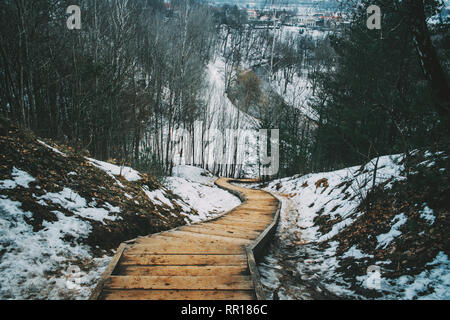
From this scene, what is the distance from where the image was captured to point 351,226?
4.16 m

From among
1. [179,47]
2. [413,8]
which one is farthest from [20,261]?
[179,47]

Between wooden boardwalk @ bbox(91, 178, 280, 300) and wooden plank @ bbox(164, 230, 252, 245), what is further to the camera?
wooden plank @ bbox(164, 230, 252, 245)

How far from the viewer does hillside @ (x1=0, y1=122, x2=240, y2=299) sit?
2.18 m

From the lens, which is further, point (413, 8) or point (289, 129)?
point (289, 129)

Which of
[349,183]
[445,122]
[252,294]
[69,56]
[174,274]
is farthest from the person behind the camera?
[69,56]

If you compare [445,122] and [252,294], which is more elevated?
[445,122]

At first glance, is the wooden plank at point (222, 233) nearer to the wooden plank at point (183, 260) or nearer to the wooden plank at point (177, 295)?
the wooden plank at point (183, 260)

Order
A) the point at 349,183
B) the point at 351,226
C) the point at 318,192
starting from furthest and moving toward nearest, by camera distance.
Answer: the point at 318,192 < the point at 349,183 < the point at 351,226

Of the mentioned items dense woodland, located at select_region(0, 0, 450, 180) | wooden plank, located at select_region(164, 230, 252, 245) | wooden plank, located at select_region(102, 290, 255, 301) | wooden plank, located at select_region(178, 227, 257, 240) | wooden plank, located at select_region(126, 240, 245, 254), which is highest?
dense woodland, located at select_region(0, 0, 450, 180)

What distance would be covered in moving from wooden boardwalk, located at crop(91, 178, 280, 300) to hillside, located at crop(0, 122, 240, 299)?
1.15 feet

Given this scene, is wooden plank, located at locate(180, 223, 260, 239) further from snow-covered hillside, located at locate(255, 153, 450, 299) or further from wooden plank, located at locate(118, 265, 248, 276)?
wooden plank, located at locate(118, 265, 248, 276)

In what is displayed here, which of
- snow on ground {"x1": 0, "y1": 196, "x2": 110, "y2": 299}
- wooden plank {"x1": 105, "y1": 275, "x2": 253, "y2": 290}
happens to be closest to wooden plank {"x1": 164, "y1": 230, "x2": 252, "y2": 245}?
snow on ground {"x1": 0, "y1": 196, "x2": 110, "y2": 299}
